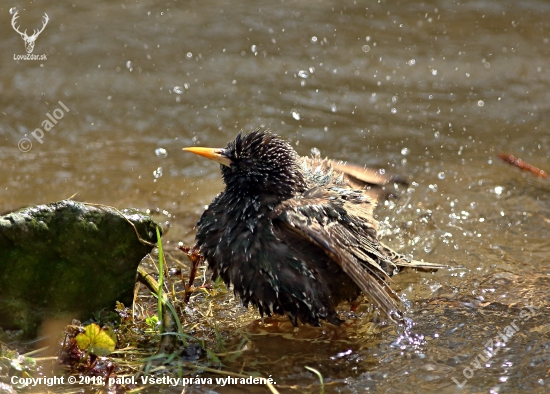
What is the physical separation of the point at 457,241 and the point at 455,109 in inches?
111

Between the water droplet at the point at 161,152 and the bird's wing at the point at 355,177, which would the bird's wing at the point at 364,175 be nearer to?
the bird's wing at the point at 355,177

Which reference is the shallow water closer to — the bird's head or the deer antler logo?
the deer antler logo

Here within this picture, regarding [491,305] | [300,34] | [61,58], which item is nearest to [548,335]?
[491,305]

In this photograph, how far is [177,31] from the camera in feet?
31.1

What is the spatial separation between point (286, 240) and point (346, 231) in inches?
18.0

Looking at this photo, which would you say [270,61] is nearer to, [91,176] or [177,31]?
[177,31]

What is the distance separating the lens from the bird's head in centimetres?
458

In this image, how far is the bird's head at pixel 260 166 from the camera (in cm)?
458

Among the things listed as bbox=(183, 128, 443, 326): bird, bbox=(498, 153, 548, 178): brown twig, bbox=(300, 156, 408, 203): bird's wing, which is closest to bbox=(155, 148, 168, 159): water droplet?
bbox=(300, 156, 408, 203): bird's wing

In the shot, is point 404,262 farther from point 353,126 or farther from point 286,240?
point 353,126

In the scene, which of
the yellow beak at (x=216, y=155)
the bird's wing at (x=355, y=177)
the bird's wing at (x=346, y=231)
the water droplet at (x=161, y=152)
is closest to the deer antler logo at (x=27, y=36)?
the water droplet at (x=161, y=152)

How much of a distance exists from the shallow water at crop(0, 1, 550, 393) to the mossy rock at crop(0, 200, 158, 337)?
965 millimetres

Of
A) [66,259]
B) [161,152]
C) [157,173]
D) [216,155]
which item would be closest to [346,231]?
[216,155]

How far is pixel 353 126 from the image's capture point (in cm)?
790
